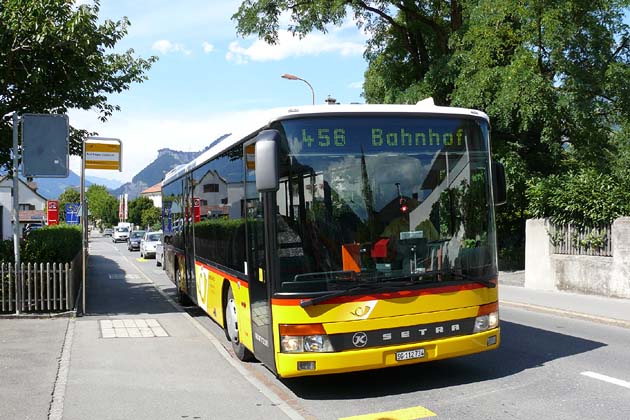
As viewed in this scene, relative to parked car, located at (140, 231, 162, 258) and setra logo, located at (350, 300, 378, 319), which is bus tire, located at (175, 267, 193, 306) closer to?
setra logo, located at (350, 300, 378, 319)

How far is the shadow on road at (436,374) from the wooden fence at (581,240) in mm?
5759

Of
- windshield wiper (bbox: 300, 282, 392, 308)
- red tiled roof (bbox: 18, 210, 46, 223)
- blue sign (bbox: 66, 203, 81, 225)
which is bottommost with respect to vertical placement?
windshield wiper (bbox: 300, 282, 392, 308)

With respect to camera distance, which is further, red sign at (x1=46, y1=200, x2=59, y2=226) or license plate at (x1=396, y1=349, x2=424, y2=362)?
red sign at (x1=46, y1=200, x2=59, y2=226)

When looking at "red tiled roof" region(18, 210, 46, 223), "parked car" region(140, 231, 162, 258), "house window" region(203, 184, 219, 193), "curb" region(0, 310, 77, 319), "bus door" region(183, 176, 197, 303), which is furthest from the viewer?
"red tiled roof" region(18, 210, 46, 223)

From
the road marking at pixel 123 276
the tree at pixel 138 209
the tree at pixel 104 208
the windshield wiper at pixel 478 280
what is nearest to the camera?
the windshield wiper at pixel 478 280

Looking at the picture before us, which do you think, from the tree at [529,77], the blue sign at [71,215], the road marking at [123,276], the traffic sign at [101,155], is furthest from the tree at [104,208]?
the traffic sign at [101,155]

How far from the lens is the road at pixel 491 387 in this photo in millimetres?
5828

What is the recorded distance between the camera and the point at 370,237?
6.13 metres

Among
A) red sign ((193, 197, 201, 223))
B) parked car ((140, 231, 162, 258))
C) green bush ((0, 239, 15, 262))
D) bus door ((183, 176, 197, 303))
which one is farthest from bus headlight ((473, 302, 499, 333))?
parked car ((140, 231, 162, 258))

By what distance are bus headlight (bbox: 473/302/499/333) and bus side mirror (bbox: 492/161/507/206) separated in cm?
113

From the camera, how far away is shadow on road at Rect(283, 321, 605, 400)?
670 cm

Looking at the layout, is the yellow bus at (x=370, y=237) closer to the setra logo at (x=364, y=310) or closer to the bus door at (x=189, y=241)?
the setra logo at (x=364, y=310)

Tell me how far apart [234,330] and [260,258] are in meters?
2.17

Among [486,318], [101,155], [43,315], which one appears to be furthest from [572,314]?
[101,155]
